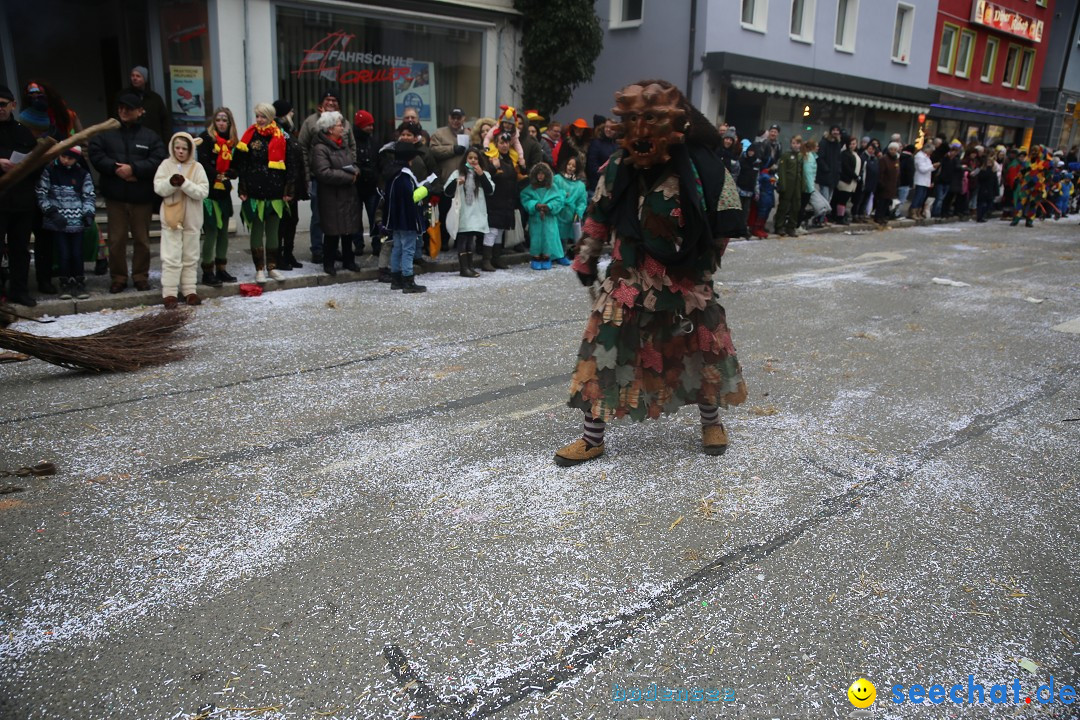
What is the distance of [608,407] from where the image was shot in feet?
13.6

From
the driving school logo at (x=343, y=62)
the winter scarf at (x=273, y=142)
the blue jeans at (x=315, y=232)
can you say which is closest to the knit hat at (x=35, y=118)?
the winter scarf at (x=273, y=142)

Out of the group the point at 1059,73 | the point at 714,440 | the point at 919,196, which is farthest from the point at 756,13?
the point at 1059,73

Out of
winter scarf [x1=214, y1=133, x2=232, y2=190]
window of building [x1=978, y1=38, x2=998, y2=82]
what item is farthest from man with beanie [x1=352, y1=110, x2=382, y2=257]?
window of building [x1=978, y1=38, x2=998, y2=82]

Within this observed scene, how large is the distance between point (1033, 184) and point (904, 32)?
28.3 feet

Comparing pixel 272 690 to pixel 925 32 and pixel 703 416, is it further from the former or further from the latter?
pixel 925 32

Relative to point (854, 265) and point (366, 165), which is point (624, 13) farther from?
point (366, 165)

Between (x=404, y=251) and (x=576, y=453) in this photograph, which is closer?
(x=576, y=453)

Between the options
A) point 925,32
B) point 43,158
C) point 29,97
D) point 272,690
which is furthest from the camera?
point 925,32

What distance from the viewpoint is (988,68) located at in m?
30.6

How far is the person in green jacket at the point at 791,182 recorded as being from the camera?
15016 millimetres

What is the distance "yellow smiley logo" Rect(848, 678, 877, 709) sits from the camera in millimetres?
2570

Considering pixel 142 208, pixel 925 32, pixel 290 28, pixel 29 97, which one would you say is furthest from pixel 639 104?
pixel 925 32

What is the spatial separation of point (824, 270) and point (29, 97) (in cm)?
977

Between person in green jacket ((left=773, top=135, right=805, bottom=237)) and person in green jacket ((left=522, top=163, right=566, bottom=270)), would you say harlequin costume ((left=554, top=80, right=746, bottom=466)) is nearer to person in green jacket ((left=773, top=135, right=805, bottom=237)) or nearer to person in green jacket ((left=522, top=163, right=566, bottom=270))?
person in green jacket ((left=522, top=163, right=566, bottom=270))
